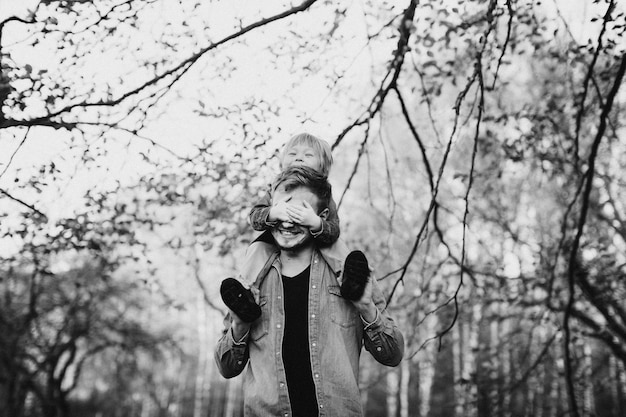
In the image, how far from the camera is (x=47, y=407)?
1431 centimetres

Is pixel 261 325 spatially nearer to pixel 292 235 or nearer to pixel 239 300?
pixel 239 300

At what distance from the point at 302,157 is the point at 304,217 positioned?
0.45m

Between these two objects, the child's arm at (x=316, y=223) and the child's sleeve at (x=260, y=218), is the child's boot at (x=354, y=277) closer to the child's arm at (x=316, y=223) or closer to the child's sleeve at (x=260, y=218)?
the child's arm at (x=316, y=223)

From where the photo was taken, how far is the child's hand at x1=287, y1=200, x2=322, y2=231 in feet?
8.45

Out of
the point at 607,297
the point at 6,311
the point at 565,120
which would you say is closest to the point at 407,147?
the point at 565,120

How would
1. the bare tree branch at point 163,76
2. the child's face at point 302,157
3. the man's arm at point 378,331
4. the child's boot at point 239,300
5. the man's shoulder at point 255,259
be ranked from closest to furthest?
1. the child's boot at point 239,300
2. the man's arm at point 378,331
3. the man's shoulder at point 255,259
4. the child's face at point 302,157
5. the bare tree branch at point 163,76

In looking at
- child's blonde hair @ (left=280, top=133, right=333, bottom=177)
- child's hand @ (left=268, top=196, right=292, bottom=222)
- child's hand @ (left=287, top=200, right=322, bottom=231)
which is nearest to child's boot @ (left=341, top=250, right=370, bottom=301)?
child's hand @ (left=287, top=200, right=322, bottom=231)

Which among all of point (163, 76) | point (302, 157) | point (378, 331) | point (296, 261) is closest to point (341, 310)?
point (378, 331)

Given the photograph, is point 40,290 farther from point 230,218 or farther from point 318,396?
point 318,396

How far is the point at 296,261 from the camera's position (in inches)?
106

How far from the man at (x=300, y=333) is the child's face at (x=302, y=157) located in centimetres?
16

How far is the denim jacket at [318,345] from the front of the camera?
2.38 m

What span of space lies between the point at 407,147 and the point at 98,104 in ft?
35.9

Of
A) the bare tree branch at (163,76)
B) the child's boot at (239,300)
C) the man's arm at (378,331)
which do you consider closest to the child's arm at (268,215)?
the child's boot at (239,300)
